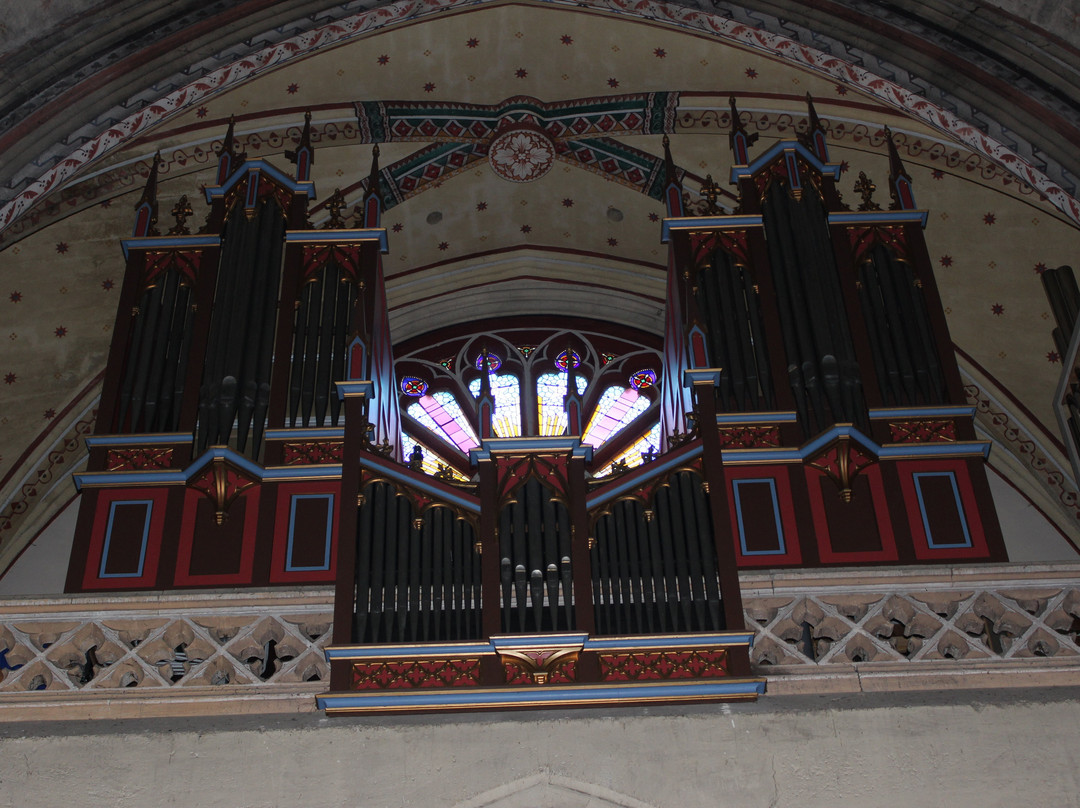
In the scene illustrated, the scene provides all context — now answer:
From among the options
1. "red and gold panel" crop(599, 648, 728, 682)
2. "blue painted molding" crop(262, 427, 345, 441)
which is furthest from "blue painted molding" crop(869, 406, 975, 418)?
"blue painted molding" crop(262, 427, 345, 441)

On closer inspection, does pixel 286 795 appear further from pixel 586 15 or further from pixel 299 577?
pixel 586 15

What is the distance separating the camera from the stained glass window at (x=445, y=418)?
35.8 ft

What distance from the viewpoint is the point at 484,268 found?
37.7 feet

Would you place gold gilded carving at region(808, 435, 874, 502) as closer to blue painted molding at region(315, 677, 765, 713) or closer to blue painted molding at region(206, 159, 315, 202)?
blue painted molding at region(315, 677, 765, 713)

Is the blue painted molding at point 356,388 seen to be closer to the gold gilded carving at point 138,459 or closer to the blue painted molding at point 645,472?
the gold gilded carving at point 138,459

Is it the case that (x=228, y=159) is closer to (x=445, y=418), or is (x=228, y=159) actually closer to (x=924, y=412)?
(x=445, y=418)

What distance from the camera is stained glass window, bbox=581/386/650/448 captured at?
10.9m

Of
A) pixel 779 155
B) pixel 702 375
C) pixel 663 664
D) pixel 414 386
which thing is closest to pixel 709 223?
pixel 779 155

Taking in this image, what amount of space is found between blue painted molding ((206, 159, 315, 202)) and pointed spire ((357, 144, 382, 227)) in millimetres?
359

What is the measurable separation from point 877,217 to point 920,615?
3.09 m

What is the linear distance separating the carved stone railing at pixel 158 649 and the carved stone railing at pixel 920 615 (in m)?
1.98

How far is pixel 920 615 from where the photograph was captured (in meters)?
6.55

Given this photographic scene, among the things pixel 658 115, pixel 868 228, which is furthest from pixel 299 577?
pixel 658 115

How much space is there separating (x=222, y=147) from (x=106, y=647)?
416 centimetres
